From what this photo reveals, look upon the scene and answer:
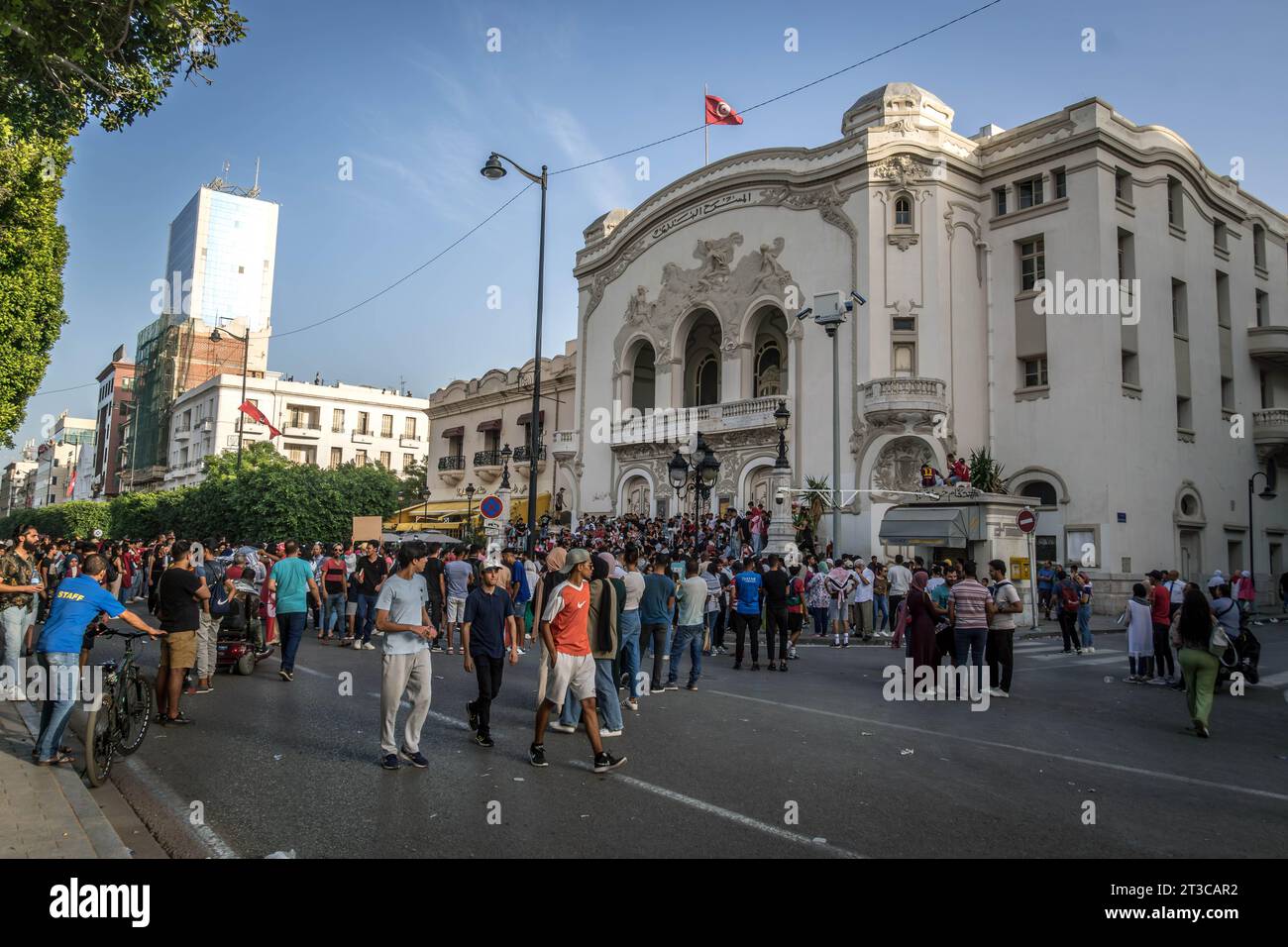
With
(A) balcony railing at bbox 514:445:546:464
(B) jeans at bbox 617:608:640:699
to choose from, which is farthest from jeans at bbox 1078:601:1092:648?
(A) balcony railing at bbox 514:445:546:464

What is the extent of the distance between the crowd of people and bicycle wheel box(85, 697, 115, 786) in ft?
0.89

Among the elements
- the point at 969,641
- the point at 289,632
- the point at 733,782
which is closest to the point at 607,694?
the point at 733,782

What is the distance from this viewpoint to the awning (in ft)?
63.3

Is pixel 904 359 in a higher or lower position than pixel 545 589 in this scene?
higher

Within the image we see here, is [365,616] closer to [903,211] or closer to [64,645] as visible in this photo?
[64,645]

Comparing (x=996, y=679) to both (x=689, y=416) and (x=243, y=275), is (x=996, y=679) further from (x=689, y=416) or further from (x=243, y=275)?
(x=243, y=275)

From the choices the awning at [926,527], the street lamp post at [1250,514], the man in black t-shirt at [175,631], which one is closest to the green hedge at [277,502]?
the awning at [926,527]

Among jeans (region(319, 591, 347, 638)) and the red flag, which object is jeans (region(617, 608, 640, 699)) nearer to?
jeans (region(319, 591, 347, 638))

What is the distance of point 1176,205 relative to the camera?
29.6 meters

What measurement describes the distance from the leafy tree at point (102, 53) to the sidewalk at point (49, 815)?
283 inches

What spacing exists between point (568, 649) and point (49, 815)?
368cm

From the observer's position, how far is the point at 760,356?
33812 mm

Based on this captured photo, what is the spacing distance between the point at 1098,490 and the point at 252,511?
3525cm
